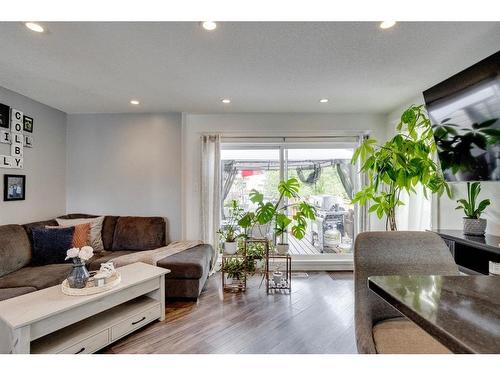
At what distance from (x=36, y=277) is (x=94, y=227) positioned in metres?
1.04

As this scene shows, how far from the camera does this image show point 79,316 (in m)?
1.66

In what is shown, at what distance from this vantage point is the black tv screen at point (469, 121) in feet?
5.24

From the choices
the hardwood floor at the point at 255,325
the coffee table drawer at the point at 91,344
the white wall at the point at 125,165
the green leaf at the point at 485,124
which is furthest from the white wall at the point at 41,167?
the green leaf at the point at 485,124

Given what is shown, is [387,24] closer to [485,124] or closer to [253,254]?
[485,124]

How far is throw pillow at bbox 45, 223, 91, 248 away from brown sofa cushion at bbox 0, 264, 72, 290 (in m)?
0.38

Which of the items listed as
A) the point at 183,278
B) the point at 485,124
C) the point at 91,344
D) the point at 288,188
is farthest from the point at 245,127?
the point at 91,344

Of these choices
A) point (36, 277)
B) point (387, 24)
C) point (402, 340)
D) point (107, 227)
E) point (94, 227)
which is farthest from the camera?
point (107, 227)

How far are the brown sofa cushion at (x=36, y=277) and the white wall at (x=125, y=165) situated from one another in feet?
4.19

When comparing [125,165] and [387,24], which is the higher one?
[387,24]

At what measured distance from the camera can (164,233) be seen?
3379mm

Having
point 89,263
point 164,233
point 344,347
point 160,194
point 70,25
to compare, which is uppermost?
point 70,25

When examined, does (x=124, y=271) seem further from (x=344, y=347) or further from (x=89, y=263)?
(x=344, y=347)

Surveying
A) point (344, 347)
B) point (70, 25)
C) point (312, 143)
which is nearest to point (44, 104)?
point (70, 25)
